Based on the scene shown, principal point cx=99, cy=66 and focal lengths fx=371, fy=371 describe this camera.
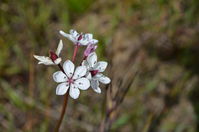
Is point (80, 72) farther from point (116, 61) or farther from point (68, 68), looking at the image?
point (116, 61)

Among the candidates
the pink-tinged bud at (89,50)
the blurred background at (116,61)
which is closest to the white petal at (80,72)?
the pink-tinged bud at (89,50)

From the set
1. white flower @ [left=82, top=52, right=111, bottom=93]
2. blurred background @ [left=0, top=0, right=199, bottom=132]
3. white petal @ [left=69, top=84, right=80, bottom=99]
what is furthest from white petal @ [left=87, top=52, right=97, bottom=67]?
blurred background @ [left=0, top=0, right=199, bottom=132]

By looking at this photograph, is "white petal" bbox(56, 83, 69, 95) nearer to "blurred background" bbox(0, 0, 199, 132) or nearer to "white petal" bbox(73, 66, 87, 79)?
"white petal" bbox(73, 66, 87, 79)


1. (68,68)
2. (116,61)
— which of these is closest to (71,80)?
(68,68)

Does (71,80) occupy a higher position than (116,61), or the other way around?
(116,61)

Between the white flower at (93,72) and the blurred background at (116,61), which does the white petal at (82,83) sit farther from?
the blurred background at (116,61)

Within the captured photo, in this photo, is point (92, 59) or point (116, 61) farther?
point (116, 61)
